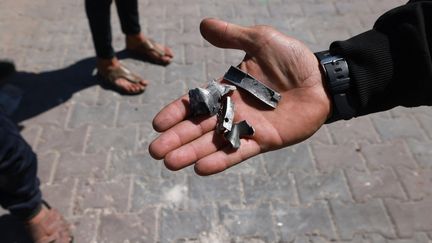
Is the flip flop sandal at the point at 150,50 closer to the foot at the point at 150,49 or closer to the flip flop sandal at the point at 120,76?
the foot at the point at 150,49

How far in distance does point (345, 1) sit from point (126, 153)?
3.94m

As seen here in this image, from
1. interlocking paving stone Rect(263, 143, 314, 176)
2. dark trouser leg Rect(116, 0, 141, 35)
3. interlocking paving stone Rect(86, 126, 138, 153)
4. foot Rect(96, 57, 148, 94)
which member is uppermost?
dark trouser leg Rect(116, 0, 141, 35)

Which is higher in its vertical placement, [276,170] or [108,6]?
[108,6]

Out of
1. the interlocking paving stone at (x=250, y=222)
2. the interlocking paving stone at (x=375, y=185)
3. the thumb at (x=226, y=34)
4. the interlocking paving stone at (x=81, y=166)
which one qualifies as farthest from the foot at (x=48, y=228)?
the interlocking paving stone at (x=375, y=185)

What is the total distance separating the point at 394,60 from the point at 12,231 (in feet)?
9.73

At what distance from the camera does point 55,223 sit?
3287mm

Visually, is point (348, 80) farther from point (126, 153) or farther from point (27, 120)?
point (27, 120)

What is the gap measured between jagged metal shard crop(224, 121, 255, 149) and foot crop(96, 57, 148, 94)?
7.73ft

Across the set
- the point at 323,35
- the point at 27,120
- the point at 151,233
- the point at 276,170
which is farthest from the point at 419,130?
the point at 27,120

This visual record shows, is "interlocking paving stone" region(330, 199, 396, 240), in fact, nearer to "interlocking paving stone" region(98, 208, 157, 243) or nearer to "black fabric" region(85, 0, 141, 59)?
"interlocking paving stone" region(98, 208, 157, 243)

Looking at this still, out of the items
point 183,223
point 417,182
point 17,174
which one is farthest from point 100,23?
point 417,182

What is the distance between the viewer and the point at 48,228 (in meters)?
3.25

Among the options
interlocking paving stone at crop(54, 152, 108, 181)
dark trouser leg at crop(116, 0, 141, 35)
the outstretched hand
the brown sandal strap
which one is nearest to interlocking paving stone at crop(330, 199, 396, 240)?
the outstretched hand

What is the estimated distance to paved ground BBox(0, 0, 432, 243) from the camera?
11.0 feet
